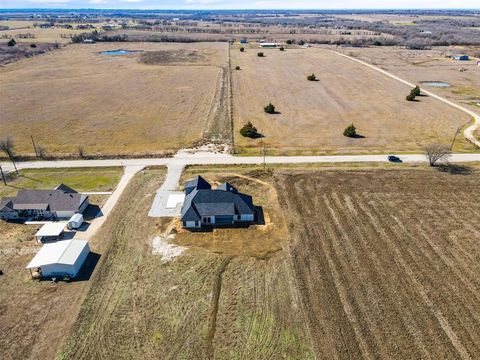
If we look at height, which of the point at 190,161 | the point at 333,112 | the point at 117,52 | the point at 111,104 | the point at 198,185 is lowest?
the point at 190,161

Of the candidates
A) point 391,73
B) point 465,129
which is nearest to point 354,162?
point 465,129

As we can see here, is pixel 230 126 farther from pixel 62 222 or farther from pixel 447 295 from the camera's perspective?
pixel 447 295

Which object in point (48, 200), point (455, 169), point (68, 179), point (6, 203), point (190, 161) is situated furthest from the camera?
point (190, 161)

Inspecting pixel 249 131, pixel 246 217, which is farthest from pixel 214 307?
pixel 249 131

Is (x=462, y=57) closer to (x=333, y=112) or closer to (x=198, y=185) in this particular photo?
(x=333, y=112)

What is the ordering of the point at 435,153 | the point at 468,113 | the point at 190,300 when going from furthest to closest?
the point at 468,113 < the point at 435,153 < the point at 190,300

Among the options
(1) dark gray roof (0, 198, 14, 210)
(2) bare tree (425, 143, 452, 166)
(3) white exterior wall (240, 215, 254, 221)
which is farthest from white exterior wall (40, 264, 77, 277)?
(2) bare tree (425, 143, 452, 166)
